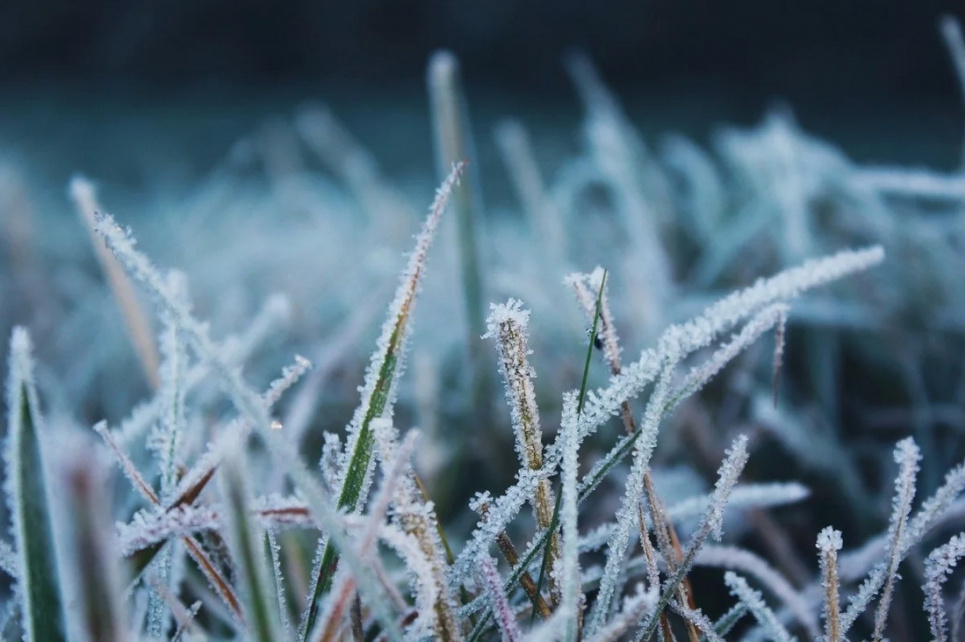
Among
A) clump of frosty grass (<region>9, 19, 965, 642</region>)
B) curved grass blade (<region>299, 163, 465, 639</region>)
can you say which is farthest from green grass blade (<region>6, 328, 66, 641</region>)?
curved grass blade (<region>299, 163, 465, 639</region>)

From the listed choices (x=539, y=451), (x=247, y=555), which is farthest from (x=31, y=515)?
(x=539, y=451)

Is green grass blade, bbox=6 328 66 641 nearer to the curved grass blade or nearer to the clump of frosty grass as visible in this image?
the clump of frosty grass

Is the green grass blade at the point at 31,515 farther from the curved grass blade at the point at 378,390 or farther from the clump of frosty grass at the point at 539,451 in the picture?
the curved grass blade at the point at 378,390

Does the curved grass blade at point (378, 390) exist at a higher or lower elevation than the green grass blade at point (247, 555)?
higher

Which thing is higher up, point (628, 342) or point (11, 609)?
point (628, 342)

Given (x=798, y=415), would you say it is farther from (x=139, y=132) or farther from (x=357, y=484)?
(x=139, y=132)

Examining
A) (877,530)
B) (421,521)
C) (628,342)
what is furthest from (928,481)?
(421,521)

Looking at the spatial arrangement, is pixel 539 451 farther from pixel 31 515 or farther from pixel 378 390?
pixel 31 515

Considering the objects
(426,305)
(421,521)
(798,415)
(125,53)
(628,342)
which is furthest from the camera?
(125,53)

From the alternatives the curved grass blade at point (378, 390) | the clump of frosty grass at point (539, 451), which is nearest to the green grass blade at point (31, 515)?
the clump of frosty grass at point (539, 451)
